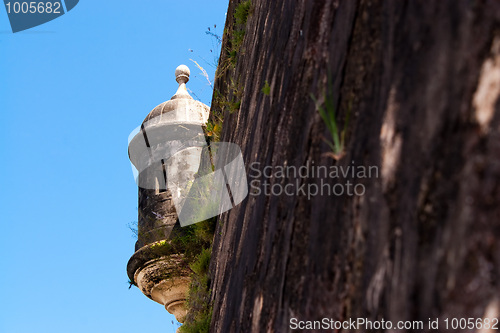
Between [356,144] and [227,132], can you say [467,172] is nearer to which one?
[356,144]

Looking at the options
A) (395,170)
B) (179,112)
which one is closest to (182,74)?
(179,112)

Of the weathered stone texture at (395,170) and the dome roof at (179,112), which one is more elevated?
the dome roof at (179,112)

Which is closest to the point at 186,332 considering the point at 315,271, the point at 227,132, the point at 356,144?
the point at 227,132

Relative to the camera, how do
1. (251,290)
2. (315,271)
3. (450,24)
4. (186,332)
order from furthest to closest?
(186,332) → (251,290) → (315,271) → (450,24)

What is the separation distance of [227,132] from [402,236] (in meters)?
4.04

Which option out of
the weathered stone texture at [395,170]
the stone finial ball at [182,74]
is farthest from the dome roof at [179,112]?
the weathered stone texture at [395,170]

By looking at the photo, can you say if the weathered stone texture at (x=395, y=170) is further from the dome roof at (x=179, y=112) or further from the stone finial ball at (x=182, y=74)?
the stone finial ball at (x=182, y=74)

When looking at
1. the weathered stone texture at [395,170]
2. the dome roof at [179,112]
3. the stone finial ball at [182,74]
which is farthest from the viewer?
the stone finial ball at [182,74]

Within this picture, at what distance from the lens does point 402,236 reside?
45.9 inches

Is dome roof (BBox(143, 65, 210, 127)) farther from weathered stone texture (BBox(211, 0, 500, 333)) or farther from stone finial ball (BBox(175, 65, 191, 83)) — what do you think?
weathered stone texture (BBox(211, 0, 500, 333))

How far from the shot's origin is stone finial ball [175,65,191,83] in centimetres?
994

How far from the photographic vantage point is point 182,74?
9992mm

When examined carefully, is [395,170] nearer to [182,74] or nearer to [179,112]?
[179,112]

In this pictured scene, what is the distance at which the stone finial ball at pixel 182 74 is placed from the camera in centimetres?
994
